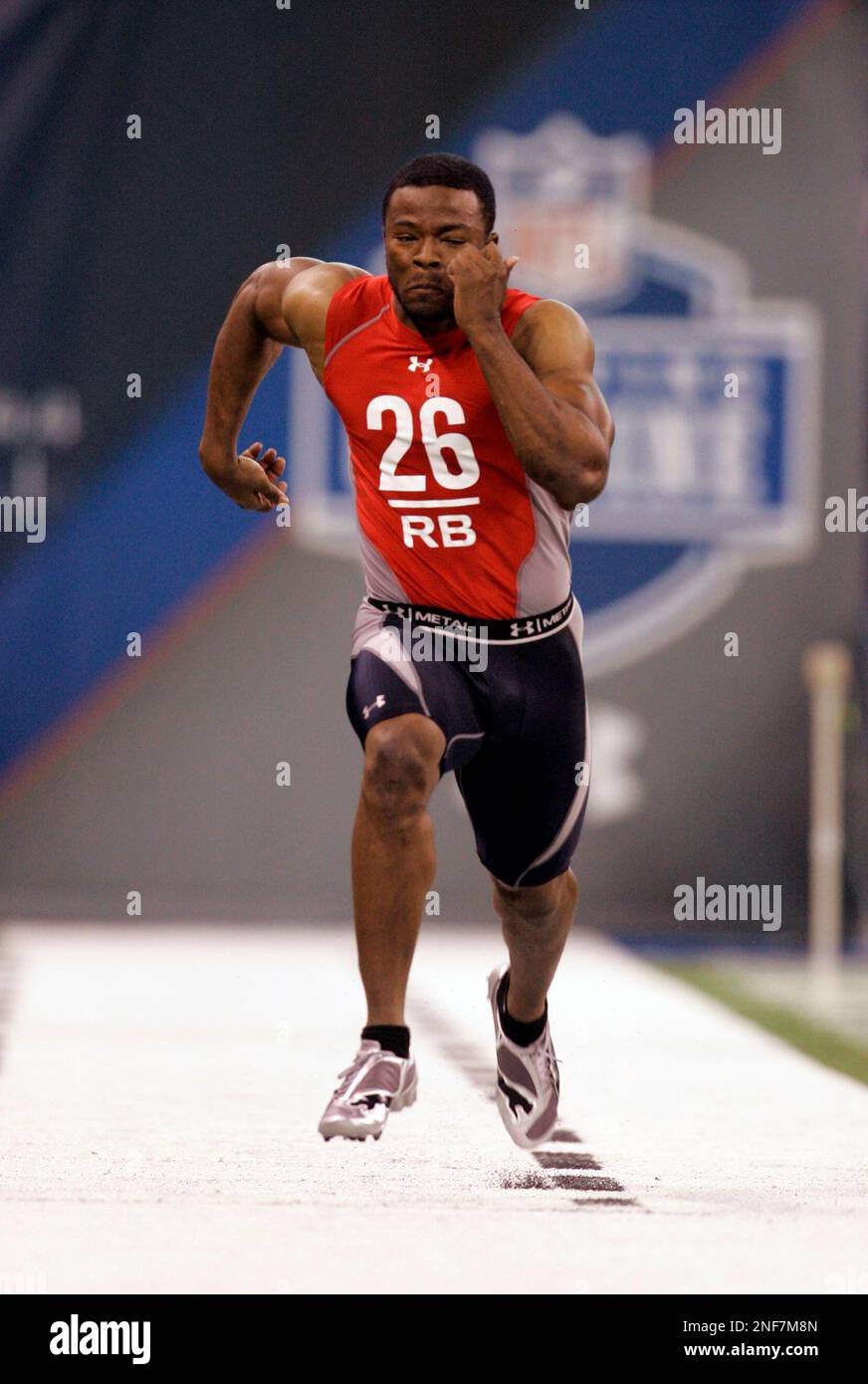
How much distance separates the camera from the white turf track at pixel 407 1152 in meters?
3.18

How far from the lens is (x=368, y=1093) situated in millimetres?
3750

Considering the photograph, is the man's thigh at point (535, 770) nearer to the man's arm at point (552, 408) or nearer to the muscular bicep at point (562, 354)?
the man's arm at point (552, 408)

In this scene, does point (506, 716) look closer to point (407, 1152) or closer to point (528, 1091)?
point (528, 1091)

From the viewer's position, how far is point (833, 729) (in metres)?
8.65

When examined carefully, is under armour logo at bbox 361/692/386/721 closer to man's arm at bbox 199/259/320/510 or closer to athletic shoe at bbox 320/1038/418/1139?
athletic shoe at bbox 320/1038/418/1139

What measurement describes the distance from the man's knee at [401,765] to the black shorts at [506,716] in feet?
0.31

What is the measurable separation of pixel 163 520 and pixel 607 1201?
→ 5791 mm

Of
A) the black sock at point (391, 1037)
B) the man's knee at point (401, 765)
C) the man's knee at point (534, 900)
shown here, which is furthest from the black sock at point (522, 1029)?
the man's knee at point (401, 765)

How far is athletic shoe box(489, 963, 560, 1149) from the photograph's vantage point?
4340 millimetres

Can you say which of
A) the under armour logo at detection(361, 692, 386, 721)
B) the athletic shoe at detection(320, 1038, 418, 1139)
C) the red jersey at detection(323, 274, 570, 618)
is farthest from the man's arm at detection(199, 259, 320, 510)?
the athletic shoe at detection(320, 1038, 418, 1139)
